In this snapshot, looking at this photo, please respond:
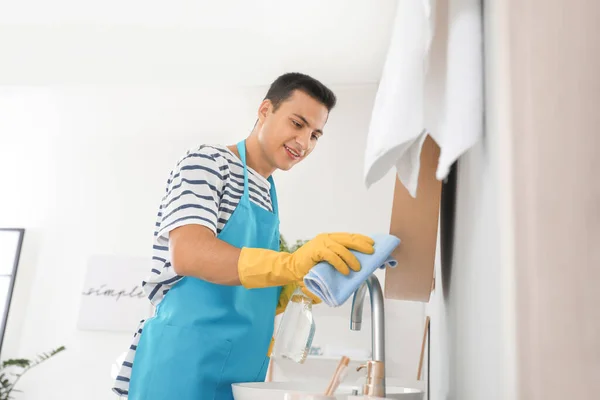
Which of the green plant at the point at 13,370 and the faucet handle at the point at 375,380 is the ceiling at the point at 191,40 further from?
the faucet handle at the point at 375,380

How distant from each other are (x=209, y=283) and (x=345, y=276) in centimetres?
43

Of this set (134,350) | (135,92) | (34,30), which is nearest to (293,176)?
(135,92)

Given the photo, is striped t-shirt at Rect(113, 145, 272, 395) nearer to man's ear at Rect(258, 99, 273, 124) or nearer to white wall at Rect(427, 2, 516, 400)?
man's ear at Rect(258, 99, 273, 124)

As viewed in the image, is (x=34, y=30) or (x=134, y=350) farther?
(x=34, y=30)

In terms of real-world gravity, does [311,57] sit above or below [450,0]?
above

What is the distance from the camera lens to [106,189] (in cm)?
352

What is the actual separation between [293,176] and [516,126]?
2905 mm

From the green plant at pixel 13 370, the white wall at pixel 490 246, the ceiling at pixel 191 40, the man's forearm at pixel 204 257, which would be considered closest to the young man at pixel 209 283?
the man's forearm at pixel 204 257

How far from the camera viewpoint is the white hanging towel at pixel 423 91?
1.74 ft

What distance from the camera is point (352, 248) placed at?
2.54 ft

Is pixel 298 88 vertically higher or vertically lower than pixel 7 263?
higher

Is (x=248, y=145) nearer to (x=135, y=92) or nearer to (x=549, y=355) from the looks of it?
(x=549, y=355)

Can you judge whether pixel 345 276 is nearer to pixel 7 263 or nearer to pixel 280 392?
pixel 280 392

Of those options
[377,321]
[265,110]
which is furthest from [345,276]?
[265,110]
